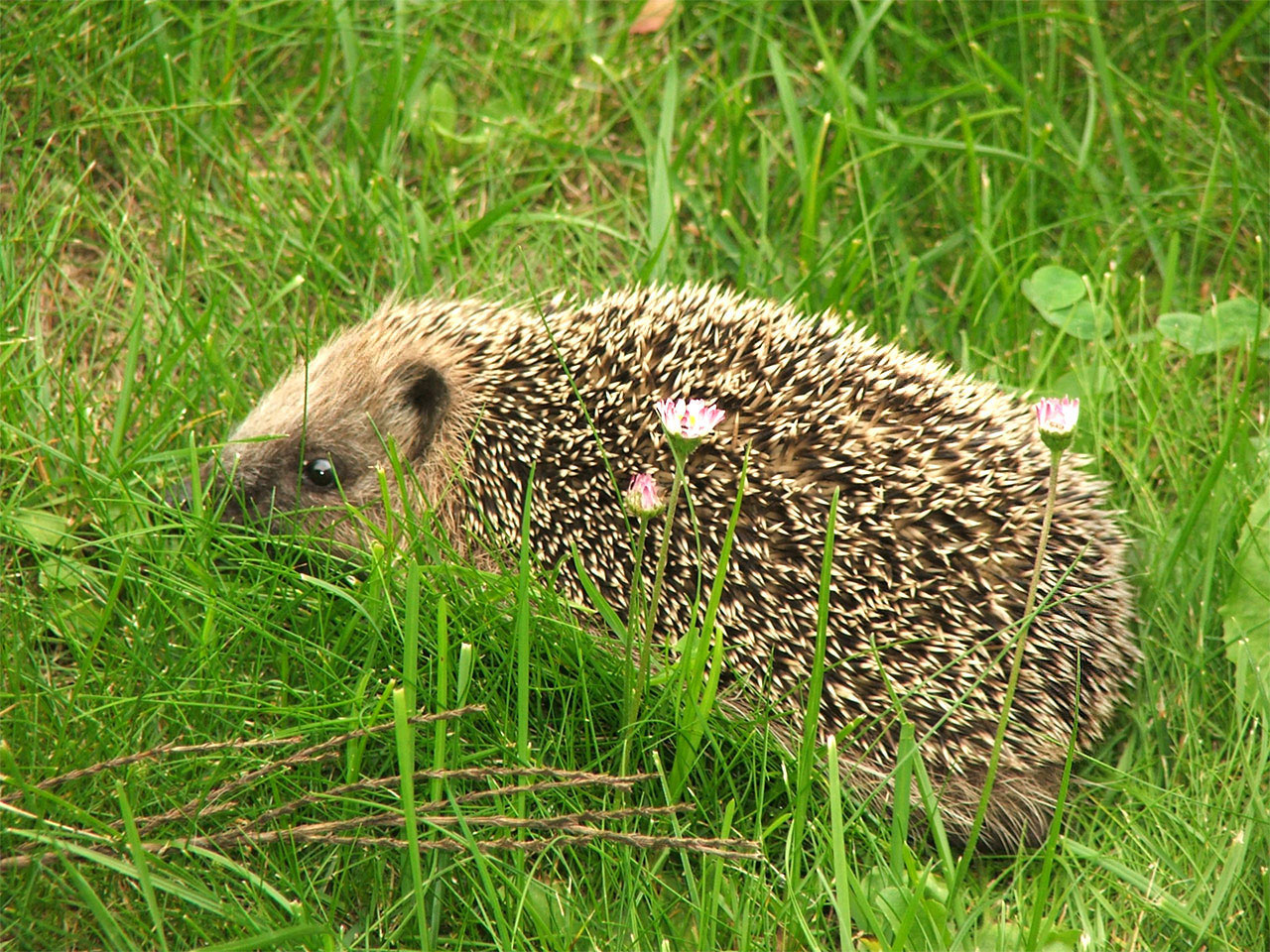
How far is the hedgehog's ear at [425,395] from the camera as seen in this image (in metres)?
5.00

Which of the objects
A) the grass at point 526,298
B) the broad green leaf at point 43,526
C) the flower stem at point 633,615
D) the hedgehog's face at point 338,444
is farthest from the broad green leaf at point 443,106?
the flower stem at point 633,615

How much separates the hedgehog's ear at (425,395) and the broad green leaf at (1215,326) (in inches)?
130

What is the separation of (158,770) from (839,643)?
222 centimetres

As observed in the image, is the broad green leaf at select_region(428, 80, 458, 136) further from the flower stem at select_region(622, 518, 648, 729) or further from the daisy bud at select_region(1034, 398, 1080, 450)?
the daisy bud at select_region(1034, 398, 1080, 450)

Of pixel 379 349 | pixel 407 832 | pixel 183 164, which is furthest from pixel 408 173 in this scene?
pixel 407 832

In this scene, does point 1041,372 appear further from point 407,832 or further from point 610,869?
point 407,832

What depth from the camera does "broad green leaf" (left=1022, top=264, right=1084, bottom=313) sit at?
6.00 m

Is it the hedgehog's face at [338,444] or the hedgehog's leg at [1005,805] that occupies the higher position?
the hedgehog's face at [338,444]

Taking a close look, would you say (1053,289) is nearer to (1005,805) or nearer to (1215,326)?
(1215,326)

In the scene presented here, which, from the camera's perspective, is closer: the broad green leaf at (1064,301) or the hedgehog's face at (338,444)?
the hedgehog's face at (338,444)

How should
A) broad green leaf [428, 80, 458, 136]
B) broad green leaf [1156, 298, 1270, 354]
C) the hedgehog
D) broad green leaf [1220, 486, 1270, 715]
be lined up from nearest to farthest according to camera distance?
1. the hedgehog
2. broad green leaf [1220, 486, 1270, 715]
3. broad green leaf [1156, 298, 1270, 354]
4. broad green leaf [428, 80, 458, 136]

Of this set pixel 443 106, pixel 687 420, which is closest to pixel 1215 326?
pixel 687 420

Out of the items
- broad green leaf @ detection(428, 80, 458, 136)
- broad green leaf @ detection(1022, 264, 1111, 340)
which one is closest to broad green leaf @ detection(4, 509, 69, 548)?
broad green leaf @ detection(428, 80, 458, 136)

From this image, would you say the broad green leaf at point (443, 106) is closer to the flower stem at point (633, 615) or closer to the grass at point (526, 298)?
the grass at point (526, 298)
